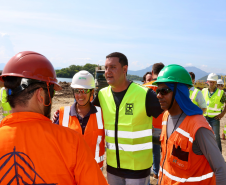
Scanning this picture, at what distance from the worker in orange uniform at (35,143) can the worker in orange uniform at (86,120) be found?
1.37m

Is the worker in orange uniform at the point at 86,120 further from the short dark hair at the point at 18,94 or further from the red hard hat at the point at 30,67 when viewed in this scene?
the short dark hair at the point at 18,94

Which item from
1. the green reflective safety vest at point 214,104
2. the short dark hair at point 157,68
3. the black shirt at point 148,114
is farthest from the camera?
the green reflective safety vest at point 214,104

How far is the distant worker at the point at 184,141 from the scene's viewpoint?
167 cm

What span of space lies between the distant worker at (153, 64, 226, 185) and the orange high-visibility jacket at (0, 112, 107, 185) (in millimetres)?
1010

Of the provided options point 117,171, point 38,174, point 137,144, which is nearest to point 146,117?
point 137,144

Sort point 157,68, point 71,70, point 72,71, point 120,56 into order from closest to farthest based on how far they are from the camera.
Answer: point 120,56
point 157,68
point 72,71
point 71,70

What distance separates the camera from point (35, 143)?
1140 millimetres

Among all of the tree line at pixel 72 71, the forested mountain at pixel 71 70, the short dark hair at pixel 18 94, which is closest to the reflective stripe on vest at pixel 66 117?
the short dark hair at pixel 18 94

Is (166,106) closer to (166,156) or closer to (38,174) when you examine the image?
(166,156)

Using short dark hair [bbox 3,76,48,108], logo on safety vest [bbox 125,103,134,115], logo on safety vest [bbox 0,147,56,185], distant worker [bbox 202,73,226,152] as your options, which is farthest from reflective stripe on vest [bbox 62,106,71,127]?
distant worker [bbox 202,73,226,152]

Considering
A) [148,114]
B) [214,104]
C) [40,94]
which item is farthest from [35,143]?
[214,104]

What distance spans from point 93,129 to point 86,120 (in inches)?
7.4

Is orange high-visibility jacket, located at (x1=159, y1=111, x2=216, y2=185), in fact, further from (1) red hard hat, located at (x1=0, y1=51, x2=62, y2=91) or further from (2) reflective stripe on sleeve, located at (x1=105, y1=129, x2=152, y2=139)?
(1) red hard hat, located at (x1=0, y1=51, x2=62, y2=91)

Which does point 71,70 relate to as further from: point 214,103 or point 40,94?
point 40,94
